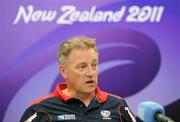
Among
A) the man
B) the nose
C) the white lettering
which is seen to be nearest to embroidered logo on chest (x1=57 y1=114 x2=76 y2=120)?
the man

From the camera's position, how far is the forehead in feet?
6.72

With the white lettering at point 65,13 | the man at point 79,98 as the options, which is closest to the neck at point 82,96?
the man at point 79,98

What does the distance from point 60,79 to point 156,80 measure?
0.81 meters

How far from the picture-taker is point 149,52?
3.31 meters

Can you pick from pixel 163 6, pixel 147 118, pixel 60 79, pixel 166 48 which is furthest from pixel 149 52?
pixel 147 118

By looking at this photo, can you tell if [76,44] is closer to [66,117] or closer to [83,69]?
[83,69]

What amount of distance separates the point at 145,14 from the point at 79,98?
1.39m

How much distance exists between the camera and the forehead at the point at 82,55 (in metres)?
2.05

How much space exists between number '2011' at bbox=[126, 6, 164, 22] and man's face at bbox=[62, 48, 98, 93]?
4.25 feet

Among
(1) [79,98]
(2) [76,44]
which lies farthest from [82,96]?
(2) [76,44]

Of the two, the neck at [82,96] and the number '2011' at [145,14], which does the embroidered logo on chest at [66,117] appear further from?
the number '2011' at [145,14]

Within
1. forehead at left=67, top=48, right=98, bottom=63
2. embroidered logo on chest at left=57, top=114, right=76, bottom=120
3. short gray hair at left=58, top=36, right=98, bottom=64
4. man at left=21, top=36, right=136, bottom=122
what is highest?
short gray hair at left=58, top=36, right=98, bottom=64

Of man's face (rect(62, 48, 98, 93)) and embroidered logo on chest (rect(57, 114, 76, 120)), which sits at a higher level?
man's face (rect(62, 48, 98, 93))

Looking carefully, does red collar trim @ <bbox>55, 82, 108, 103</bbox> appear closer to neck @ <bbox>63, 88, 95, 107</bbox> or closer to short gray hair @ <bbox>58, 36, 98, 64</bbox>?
neck @ <bbox>63, 88, 95, 107</bbox>
